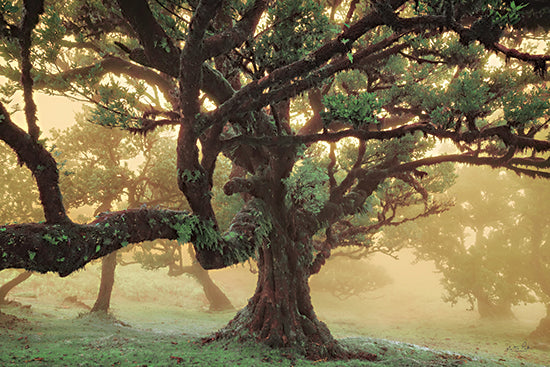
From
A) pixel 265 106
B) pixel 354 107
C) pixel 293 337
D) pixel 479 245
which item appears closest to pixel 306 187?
pixel 265 106

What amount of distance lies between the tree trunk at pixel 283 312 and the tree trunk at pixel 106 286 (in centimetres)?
1053

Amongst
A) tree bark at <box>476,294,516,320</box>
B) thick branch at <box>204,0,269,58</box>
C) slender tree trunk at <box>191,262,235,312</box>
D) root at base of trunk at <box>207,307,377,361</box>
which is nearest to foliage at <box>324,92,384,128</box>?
thick branch at <box>204,0,269,58</box>

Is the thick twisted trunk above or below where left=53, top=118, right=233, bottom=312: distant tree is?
below

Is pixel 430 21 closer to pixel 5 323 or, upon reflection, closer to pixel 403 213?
pixel 5 323

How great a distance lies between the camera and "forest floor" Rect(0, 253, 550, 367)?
24.5ft

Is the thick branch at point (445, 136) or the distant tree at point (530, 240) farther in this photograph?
the distant tree at point (530, 240)

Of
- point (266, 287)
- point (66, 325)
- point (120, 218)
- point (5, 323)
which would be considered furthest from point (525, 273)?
point (5, 323)

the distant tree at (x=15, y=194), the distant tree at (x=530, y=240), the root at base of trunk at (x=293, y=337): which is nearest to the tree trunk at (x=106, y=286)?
the distant tree at (x=15, y=194)

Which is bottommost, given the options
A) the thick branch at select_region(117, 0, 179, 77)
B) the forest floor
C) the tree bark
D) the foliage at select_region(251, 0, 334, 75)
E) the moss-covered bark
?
the forest floor

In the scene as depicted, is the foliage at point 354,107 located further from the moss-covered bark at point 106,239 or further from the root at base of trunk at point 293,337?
the root at base of trunk at point 293,337

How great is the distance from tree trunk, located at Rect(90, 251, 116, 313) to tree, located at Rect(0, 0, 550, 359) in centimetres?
1064

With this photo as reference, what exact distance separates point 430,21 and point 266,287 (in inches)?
331

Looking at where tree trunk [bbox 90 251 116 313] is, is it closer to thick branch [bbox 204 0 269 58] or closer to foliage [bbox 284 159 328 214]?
foliage [bbox 284 159 328 214]

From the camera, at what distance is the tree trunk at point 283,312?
8656 mm
